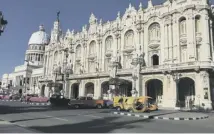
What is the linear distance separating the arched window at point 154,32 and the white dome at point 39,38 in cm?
6769

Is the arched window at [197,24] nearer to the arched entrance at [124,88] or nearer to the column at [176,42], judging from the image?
the column at [176,42]

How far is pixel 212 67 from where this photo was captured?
30922 millimetres

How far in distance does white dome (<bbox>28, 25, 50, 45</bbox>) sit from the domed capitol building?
4682 centimetres

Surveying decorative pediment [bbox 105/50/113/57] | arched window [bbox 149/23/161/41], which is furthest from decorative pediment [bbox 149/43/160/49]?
decorative pediment [bbox 105/50/113/57]

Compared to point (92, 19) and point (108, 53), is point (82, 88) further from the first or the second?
point (92, 19)

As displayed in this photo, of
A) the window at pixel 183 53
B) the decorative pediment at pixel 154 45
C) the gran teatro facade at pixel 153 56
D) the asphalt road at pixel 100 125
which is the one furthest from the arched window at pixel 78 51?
the asphalt road at pixel 100 125

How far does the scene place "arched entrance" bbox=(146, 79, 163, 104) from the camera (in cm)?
3703

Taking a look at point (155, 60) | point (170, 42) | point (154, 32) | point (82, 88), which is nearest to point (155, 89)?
point (155, 60)

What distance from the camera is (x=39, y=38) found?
100 metres

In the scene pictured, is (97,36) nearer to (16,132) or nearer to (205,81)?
(205,81)

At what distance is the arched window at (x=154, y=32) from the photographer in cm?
3971

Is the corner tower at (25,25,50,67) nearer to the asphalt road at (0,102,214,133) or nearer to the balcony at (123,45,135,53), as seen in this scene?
the balcony at (123,45,135,53)

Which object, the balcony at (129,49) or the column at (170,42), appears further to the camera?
the balcony at (129,49)

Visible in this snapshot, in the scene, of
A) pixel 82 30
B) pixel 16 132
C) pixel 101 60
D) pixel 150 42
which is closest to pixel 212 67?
pixel 150 42
